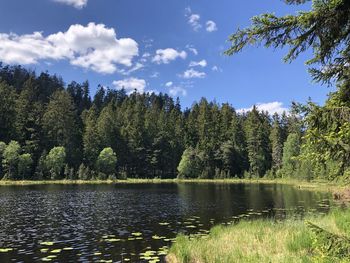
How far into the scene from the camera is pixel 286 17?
286 inches

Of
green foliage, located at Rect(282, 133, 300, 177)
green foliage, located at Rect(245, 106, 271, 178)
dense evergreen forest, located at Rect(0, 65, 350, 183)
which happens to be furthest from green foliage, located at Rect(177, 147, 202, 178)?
green foliage, located at Rect(282, 133, 300, 177)

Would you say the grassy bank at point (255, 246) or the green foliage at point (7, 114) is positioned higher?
→ the green foliage at point (7, 114)

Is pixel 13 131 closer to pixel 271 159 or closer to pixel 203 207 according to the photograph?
pixel 271 159

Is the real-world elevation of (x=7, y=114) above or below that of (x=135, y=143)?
above

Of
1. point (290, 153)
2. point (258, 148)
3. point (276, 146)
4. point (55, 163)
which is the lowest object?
point (55, 163)

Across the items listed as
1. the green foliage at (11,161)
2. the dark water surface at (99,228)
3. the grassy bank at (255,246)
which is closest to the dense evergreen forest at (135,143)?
the green foliage at (11,161)

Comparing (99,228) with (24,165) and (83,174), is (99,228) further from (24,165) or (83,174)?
(83,174)

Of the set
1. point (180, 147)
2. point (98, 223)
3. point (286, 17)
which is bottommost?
point (98, 223)

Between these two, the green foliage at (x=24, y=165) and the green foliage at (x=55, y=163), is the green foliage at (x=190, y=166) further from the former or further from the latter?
the green foliage at (x=24, y=165)

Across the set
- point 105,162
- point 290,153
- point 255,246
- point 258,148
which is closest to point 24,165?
point 105,162

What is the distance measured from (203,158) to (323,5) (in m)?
110

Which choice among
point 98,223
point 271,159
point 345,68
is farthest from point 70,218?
point 271,159

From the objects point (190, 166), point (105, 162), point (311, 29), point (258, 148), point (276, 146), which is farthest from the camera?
point (258, 148)

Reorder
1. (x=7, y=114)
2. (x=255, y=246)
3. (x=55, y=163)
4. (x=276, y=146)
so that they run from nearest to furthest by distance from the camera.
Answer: (x=255, y=246) < (x=55, y=163) < (x=7, y=114) < (x=276, y=146)
